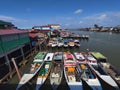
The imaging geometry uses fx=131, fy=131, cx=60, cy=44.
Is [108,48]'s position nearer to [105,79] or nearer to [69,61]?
[69,61]

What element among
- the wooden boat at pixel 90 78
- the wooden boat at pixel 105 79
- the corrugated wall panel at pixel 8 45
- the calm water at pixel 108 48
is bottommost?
the calm water at pixel 108 48

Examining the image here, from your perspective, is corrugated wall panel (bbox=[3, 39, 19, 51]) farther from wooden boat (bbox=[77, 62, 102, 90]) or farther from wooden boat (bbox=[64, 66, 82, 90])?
wooden boat (bbox=[77, 62, 102, 90])

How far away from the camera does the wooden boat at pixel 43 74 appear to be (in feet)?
56.8

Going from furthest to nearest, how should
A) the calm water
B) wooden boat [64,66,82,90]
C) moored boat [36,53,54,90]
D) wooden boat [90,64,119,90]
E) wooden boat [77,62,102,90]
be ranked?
the calm water
moored boat [36,53,54,90]
wooden boat [90,64,119,90]
wooden boat [77,62,102,90]
wooden boat [64,66,82,90]

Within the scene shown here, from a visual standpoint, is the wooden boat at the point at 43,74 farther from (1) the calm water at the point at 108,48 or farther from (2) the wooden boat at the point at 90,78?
(1) the calm water at the point at 108,48

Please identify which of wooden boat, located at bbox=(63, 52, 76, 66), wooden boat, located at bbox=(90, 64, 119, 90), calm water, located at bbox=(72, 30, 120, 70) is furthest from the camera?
calm water, located at bbox=(72, 30, 120, 70)

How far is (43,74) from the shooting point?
20031 mm

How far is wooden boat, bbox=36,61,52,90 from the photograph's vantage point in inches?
682

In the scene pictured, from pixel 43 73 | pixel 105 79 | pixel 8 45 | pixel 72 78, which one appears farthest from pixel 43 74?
pixel 105 79

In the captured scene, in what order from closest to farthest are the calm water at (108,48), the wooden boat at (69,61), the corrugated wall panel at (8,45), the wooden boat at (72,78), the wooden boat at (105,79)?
the wooden boat at (72,78), the wooden boat at (105,79), the corrugated wall panel at (8,45), the wooden boat at (69,61), the calm water at (108,48)

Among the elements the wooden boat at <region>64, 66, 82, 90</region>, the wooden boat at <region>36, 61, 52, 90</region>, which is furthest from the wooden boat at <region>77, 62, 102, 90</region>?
the wooden boat at <region>36, 61, 52, 90</region>

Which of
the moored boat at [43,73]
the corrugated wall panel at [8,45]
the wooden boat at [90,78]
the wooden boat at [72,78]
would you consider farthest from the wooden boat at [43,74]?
the corrugated wall panel at [8,45]

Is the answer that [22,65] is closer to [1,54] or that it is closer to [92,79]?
[1,54]

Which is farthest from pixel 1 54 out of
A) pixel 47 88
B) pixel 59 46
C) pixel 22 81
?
pixel 59 46
